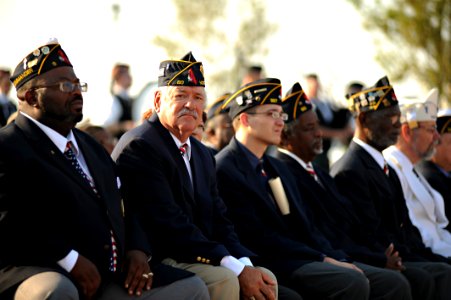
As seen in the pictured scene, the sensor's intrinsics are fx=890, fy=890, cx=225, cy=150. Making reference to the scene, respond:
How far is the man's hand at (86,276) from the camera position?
5152 millimetres

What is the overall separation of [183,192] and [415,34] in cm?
2150

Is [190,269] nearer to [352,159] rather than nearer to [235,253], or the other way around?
[235,253]

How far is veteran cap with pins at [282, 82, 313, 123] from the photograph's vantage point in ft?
27.2

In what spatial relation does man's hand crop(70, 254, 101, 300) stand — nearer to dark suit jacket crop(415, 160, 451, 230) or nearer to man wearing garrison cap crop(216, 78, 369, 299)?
man wearing garrison cap crop(216, 78, 369, 299)

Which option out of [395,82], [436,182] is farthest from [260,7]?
[436,182]

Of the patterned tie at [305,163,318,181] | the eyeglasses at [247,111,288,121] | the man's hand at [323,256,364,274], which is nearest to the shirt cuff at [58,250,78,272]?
the man's hand at [323,256,364,274]

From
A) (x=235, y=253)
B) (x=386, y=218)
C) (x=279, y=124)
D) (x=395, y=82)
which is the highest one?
(x=279, y=124)

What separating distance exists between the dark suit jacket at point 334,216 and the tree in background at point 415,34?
17.9 m

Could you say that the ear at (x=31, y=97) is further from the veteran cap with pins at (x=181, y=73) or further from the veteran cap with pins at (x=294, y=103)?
the veteran cap with pins at (x=294, y=103)

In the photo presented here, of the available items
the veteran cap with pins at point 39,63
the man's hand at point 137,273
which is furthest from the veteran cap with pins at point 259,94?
the man's hand at point 137,273

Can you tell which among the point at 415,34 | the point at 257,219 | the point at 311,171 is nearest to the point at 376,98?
the point at 311,171

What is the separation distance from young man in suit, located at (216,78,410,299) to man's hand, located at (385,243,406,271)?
520 mm

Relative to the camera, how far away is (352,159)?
866cm

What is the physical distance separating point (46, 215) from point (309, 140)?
11.5 ft
